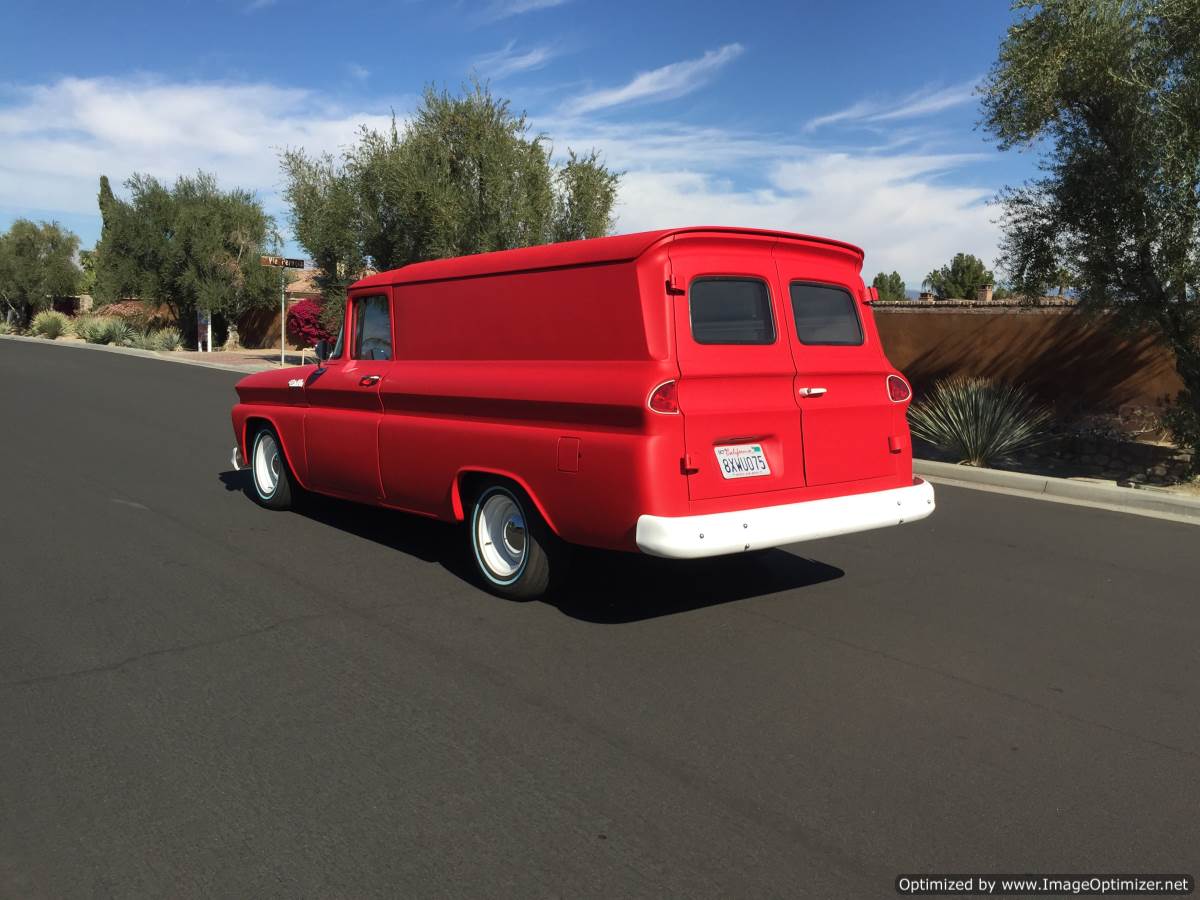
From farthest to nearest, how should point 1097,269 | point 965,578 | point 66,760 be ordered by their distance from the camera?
point 1097,269 < point 965,578 < point 66,760

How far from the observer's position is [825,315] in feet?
20.3

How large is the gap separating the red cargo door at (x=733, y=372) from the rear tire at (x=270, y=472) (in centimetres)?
428

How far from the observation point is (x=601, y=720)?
4324 millimetres

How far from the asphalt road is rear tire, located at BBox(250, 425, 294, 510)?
0.70m

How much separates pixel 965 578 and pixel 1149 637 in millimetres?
1349

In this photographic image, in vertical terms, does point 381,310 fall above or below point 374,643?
above

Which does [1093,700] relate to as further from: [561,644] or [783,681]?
[561,644]

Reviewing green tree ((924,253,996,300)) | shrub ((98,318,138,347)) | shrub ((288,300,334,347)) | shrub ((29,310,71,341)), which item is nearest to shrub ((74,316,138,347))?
shrub ((98,318,138,347))

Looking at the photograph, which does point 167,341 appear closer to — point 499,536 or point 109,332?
point 109,332

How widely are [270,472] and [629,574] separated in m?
3.61

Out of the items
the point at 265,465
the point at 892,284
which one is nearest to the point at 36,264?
the point at 892,284

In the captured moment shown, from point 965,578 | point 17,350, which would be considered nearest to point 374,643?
point 965,578

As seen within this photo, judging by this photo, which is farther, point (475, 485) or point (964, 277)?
point (964, 277)

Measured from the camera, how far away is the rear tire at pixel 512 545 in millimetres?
5891
